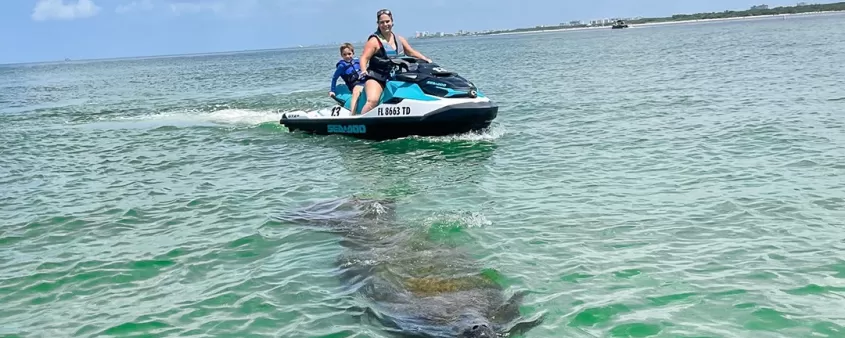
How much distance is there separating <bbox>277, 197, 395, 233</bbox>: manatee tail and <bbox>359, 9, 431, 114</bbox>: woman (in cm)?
465

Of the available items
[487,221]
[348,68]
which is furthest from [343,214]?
[348,68]

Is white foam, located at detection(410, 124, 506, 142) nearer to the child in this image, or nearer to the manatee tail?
the child

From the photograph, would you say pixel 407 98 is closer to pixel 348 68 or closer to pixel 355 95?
pixel 355 95

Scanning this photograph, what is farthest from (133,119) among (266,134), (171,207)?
(171,207)

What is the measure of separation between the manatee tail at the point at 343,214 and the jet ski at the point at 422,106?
406cm

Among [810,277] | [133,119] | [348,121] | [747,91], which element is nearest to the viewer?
[810,277]

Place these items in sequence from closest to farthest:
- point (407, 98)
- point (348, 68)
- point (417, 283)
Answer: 1. point (417, 283)
2. point (407, 98)
3. point (348, 68)

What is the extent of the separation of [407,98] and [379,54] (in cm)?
100

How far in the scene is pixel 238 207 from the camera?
29.1 ft

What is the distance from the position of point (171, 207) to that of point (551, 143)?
6693mm

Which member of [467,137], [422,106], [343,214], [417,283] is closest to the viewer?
[417,283]

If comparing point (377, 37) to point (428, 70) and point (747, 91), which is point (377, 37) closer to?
point (428, 70)

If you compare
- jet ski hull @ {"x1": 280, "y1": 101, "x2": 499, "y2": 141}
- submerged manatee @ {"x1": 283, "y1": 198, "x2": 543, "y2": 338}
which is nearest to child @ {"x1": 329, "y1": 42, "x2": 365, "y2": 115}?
jet ski hull @ {"x1": 280, "y1": 101, "x2": 499, "y2": 141}

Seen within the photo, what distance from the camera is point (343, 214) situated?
823 centimetres
